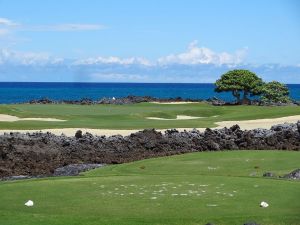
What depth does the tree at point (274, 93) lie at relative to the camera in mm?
60938

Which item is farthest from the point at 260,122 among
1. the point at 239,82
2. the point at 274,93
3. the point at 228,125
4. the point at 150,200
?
the point at 274,93

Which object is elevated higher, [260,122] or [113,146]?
[260,122]

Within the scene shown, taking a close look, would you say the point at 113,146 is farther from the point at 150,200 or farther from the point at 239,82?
the point at 239,82

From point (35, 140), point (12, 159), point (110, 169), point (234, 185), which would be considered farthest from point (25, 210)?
point (35, 140)

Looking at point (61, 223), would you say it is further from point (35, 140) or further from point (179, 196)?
point (35, 140)

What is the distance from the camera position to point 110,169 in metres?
15.9

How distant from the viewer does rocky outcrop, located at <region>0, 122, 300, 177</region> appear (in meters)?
20.9

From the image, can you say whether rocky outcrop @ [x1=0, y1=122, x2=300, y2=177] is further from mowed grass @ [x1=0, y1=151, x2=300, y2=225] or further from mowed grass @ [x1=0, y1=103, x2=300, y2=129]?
mowed grass @ [x1=0, y1=151, x2=300, y2=225]

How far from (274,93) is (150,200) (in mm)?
52583

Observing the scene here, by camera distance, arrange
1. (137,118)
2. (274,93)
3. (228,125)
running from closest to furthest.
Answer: (228,125), (137,118), (274,93)

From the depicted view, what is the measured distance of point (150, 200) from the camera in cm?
1050

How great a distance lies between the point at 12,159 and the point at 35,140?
3.62m

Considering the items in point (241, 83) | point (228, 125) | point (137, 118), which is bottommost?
point (228, 125)

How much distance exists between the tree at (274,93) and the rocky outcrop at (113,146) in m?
34.2
